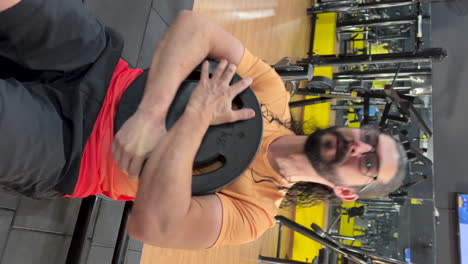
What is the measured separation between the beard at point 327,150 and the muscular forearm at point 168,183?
50cm

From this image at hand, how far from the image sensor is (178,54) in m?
0.97

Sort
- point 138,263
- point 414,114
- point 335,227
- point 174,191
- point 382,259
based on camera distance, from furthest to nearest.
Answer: point 335,227, point 414,114, point 382,259, point 138,263, point 174,191

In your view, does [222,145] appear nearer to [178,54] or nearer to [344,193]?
[178,54]

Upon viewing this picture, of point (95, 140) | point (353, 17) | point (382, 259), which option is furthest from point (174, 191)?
point (353, 17)

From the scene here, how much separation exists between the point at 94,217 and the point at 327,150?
3.58 feet

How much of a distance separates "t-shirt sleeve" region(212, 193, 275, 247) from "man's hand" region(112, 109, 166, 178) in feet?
0.88

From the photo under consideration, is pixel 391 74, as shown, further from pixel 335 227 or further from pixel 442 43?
pixel 335 227

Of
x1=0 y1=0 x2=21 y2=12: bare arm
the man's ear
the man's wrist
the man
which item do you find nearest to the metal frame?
the man

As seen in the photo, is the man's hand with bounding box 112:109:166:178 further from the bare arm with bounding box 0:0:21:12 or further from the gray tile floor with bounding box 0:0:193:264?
the gray tile floor with bounding box 0:0:193:264

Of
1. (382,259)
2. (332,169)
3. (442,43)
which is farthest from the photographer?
(442,43)

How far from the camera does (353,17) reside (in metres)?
4.08

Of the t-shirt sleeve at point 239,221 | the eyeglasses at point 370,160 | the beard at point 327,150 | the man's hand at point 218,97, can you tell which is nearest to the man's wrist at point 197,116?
the man's hand at point 218,97

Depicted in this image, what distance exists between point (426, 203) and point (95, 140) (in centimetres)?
328

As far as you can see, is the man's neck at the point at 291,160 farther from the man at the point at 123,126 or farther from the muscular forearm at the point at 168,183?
the muscular forearm at the point at 168,183
